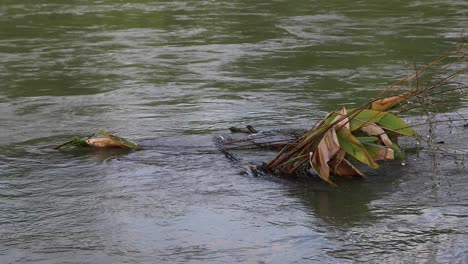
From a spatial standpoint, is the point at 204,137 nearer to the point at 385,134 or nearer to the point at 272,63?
the point at 385,134

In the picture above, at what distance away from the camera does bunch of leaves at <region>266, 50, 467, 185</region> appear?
5.72 meters

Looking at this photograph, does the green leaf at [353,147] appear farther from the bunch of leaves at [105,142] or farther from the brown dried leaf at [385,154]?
the bunch of leaves at [105,142]

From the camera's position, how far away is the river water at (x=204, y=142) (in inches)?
184

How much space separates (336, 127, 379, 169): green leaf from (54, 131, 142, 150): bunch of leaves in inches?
59.9

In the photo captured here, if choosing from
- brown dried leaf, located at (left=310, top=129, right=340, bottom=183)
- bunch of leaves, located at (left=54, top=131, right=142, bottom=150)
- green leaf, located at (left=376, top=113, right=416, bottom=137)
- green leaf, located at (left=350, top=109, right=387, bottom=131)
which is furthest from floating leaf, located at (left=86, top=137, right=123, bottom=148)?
green leaf, located at (left=376, top=113, right=416, bottom=137)

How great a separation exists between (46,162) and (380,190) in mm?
2239

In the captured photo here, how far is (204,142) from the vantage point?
6.76 m

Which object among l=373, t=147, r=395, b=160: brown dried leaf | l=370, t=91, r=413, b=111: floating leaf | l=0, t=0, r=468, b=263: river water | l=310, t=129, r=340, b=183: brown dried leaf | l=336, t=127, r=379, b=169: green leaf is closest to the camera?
l=0, t=0, r=468, b=263: river water

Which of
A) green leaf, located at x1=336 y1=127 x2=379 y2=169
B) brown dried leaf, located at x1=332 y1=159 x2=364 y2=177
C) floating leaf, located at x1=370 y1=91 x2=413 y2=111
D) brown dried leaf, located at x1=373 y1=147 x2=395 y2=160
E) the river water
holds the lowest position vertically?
the river water

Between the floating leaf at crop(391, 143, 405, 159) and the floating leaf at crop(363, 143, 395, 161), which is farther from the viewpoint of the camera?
the floating leaf at crop(391, 143, 405, 159)

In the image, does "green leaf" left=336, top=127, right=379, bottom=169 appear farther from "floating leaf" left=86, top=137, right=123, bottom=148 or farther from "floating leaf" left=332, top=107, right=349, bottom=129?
"floating leaf" left=86, top=137, right=123, bottom=148

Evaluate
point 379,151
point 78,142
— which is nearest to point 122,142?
point 78,142

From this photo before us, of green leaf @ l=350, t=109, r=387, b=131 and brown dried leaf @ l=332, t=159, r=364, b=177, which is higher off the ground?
green leaf @ l=350, t=109, r=387, b=131

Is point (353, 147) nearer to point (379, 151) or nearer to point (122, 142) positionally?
point (379, 151)
